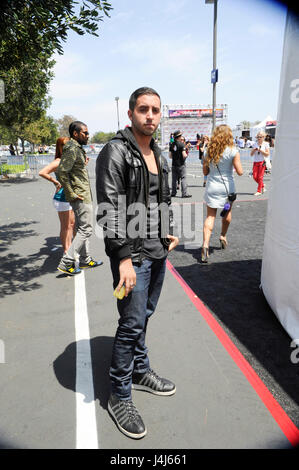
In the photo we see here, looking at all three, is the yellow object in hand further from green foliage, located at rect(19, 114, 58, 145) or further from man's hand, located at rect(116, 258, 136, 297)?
green foliage, located at rect(19, 114, 58, 145)

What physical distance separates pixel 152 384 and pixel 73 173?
9.95ft

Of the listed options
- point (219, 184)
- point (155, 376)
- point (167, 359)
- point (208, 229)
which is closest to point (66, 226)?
point (208, 229)

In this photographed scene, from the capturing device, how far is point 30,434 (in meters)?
2.05

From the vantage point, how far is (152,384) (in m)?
2.43

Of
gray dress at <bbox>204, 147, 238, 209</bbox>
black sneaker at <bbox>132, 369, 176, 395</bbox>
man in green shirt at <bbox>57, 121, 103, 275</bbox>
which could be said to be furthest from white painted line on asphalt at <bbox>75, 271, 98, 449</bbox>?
gray dress at <bbox>204, 147, 238, 209</bbox>

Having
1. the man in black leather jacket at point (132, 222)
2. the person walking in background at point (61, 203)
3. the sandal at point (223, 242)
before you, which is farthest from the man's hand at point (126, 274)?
the sandal at point (223, 242)

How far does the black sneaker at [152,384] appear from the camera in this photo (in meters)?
2.40

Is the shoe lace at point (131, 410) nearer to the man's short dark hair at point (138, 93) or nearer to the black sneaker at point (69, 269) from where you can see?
the man's short dark hair at point (138, 93)

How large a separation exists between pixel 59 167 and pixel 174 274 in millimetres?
2265

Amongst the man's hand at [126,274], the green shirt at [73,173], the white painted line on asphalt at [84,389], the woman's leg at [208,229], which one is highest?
the green shirt at [73,173]

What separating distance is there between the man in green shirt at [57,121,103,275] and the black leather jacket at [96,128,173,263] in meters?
2.50

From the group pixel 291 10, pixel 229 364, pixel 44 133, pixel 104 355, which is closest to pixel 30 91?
pixel 291 10

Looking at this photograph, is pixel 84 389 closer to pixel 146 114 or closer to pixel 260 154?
pixel 146 114
